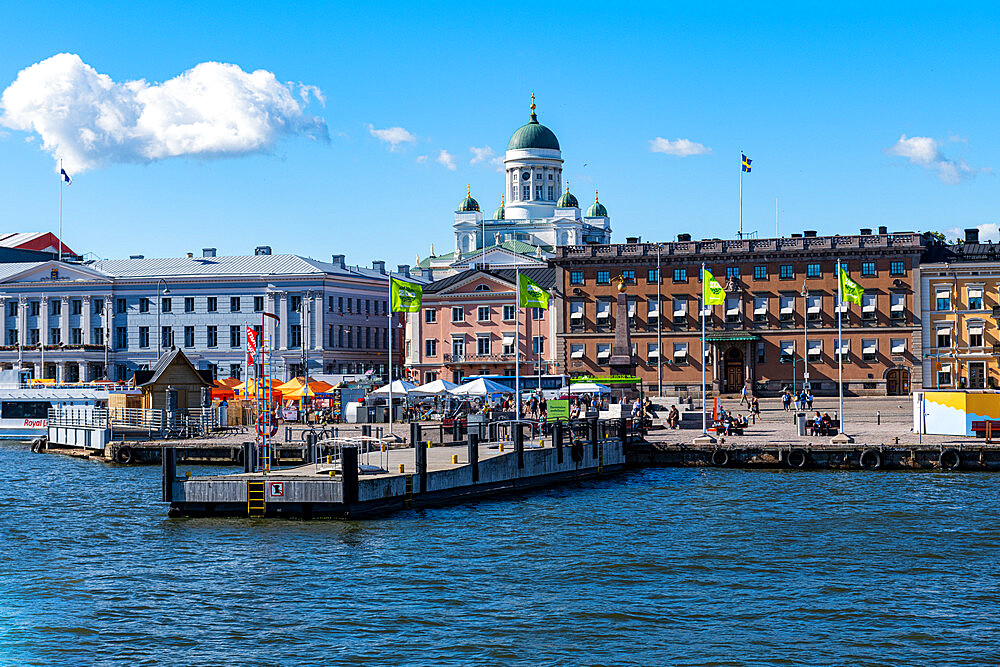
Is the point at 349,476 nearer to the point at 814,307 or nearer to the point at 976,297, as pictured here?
the point at 814,307

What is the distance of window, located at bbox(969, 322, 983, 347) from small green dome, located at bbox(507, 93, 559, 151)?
89176mm

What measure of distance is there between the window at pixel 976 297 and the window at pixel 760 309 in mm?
16483

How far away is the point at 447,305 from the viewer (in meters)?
124

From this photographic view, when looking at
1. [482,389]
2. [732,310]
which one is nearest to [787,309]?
[732,310]

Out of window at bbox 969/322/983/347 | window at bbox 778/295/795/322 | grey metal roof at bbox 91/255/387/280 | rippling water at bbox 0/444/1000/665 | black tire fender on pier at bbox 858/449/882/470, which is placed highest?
grey metal roof at bbox 91/255/387/280

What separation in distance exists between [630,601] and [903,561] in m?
9.49

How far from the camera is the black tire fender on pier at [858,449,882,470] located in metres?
60.4

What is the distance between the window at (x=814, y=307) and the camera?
364 ft

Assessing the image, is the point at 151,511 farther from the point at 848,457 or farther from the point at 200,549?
the point at 848,457

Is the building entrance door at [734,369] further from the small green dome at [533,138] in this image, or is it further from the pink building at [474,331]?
the small green dome at [533,138]

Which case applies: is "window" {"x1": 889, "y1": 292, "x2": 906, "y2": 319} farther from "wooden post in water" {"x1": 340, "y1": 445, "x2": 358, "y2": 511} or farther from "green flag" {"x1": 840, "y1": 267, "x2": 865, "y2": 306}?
"wooden post in water" {"x1": 340, "y1": 445, "x2": 358, "y2": 511}

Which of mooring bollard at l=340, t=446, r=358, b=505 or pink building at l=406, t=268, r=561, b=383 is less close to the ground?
pink building at l=406, t=268, r=561, b=383

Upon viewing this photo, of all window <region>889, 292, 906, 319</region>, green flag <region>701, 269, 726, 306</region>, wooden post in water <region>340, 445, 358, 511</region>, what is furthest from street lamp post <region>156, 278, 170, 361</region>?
wooden post in water <region>340, 445, 358, 511</region>

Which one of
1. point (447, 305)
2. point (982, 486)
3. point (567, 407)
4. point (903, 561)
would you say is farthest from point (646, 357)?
point (903, 561)
